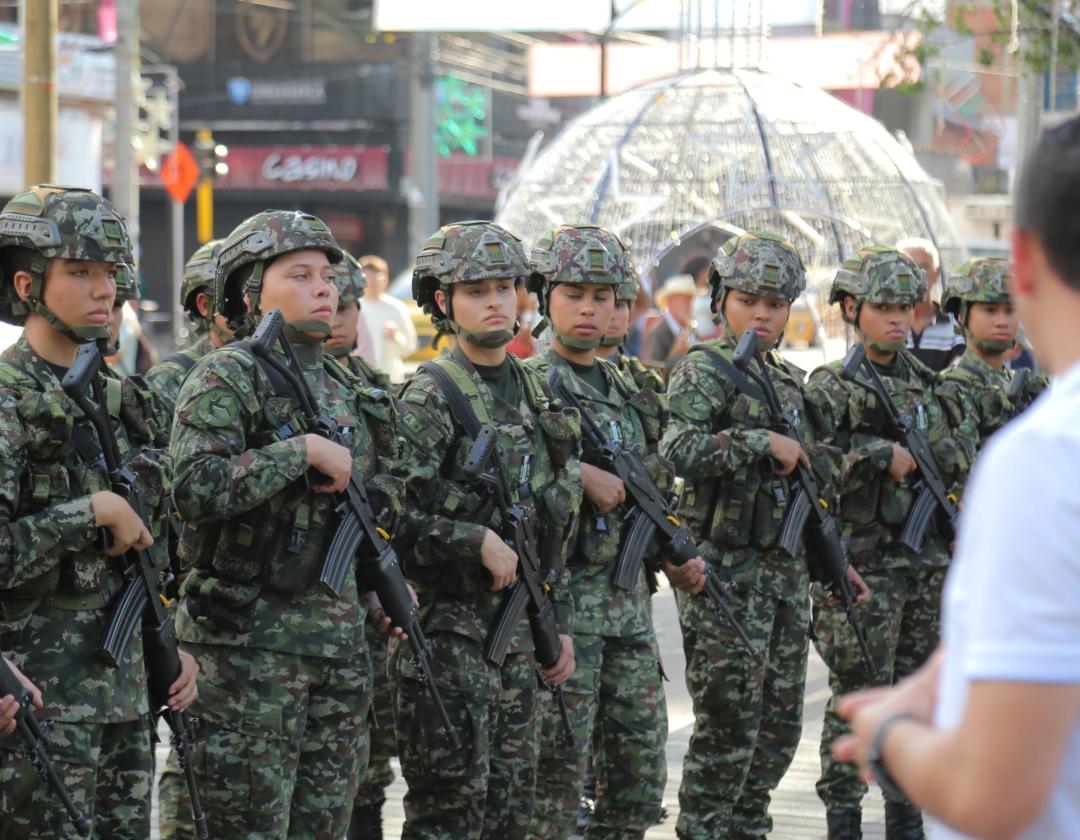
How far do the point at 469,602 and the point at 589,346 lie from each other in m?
1.20

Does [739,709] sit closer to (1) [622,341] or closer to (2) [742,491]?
(2) [742,491]

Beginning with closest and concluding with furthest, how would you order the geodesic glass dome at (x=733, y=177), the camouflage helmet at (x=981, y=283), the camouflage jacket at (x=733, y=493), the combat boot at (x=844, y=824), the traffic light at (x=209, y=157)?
the camouflage jacket at (x=733, y=493)
the combat boot at (x=844, y=824)
the camouflage helmet at (x=981, y=283)
the geodesic glass dome at (x=733, y=177)
the traffic light at (x=209, y=157)

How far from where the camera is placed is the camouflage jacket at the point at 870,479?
Result: 6.86 metres

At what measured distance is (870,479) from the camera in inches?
272

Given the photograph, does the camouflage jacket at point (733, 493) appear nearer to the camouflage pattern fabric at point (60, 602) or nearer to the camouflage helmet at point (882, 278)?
the camouflage helmet at point (882, 278)

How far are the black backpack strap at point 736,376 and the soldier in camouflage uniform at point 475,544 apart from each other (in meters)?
0.97

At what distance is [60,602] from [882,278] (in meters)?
3.75

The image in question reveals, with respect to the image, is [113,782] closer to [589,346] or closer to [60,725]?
[60,725]

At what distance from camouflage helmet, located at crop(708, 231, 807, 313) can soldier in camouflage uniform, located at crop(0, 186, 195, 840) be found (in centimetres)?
253

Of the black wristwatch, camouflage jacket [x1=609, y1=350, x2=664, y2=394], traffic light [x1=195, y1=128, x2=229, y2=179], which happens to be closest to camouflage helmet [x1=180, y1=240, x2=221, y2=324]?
camouflage jacket [x1=609, y1=350, x2=664, y2=394]

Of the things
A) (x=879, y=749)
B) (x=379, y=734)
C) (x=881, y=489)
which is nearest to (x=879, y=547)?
(x=881, y=489)

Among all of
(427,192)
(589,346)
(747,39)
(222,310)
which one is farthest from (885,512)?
(427,192)

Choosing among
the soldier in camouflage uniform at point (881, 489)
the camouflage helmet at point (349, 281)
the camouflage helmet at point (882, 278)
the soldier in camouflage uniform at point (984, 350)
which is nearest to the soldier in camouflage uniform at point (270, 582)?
the camouflage helmet at point (349, 281)

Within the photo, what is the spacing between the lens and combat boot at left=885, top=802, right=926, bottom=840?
6613 mm
